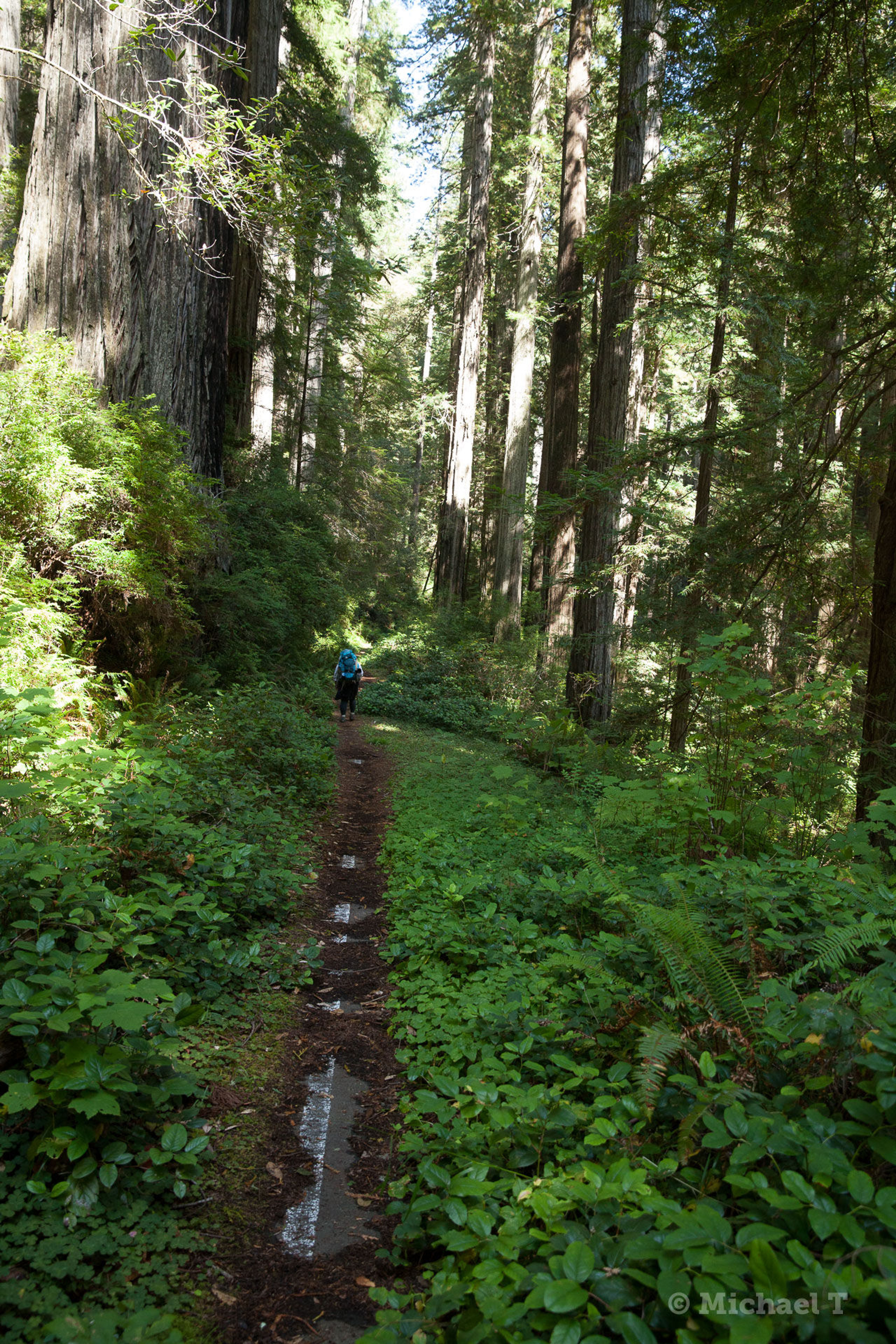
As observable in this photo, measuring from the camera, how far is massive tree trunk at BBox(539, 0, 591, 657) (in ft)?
41.8

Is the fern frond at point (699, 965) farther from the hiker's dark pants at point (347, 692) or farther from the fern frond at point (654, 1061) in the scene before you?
the hiker's dark pants at point (347, 692)

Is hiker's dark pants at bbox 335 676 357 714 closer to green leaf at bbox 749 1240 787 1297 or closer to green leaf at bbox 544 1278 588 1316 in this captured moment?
green leaf at bbox 544 1278 588 1316

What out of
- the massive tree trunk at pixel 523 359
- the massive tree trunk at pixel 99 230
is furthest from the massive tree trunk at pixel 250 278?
the massive tree trunk at pixel 523 359

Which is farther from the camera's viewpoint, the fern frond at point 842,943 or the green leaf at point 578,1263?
the fern frond at point 842,943

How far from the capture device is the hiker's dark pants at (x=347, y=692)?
13561mm

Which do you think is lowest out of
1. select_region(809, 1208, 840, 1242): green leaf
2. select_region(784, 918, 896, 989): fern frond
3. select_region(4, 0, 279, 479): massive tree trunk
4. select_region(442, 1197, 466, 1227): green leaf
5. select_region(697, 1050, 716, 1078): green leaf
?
select_region(442, 1197, 466, 1227): green leaf

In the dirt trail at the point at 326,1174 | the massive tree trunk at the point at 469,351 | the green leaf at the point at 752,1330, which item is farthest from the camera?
the massive tree trunk at the point at 469,351

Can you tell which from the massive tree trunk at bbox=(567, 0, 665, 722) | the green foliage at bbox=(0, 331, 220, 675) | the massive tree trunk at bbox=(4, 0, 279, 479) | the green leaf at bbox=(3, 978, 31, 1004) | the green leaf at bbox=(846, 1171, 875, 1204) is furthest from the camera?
the massive tree trunk at bbox=(567, 0, 665, 722)

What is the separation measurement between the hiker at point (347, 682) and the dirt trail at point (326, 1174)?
26.5 feet

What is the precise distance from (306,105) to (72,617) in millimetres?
13874

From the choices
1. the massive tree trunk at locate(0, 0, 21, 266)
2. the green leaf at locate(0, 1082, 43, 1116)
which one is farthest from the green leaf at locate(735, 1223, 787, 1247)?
the massive tree trunk at locate(0, 0, 21, 266)

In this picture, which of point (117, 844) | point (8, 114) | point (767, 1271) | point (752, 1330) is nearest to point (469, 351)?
point (8, 114)

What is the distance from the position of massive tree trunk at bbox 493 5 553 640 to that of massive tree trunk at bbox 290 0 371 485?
4.67m

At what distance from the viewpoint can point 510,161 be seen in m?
20.4
